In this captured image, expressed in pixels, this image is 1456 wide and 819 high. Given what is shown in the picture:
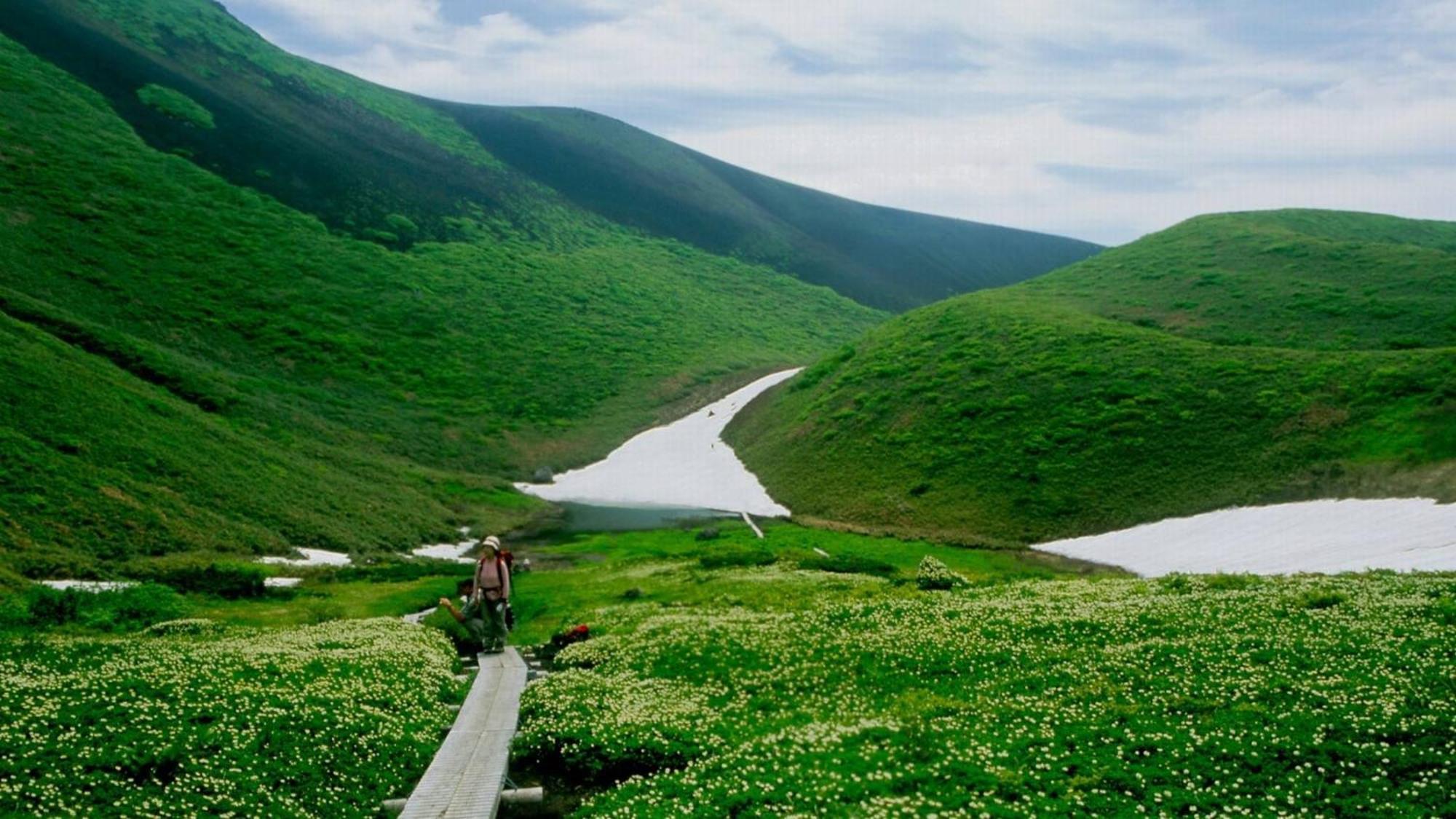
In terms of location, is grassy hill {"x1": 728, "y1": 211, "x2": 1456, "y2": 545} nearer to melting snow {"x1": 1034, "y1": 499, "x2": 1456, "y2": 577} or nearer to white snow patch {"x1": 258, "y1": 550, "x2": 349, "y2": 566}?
melting snow {"x1": 1034, "y1": 499, "x2": 1456, "y2": 577}

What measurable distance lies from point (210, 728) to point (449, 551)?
2367 inches

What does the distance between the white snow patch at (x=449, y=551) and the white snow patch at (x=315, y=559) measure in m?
6.87

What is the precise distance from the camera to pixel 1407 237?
15850cm

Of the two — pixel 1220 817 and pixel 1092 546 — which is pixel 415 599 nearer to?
pixel 1220 817

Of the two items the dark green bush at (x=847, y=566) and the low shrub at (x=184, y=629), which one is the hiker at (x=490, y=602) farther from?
the dark green bush at (x=847, y=566)

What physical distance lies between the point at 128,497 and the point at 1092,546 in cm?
6275

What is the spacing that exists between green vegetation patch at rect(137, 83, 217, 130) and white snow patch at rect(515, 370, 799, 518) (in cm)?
11654

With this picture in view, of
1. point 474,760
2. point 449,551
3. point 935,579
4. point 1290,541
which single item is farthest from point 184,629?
point 1290,541

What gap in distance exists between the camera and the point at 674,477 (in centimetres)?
11256

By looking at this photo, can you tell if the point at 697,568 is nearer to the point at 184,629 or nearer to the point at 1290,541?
the point at 184,629

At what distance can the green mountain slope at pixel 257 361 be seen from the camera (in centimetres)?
5994

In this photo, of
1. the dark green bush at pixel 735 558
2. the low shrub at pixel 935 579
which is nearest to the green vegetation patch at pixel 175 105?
the dark green bush at pixel 735 558

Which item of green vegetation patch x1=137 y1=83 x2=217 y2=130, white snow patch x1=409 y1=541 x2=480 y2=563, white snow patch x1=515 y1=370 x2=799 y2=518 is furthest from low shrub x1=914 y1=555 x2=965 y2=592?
green vegetation patch x1=137 y1=83 x2=217 y2=130

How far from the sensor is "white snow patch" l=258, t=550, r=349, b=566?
58.8m
